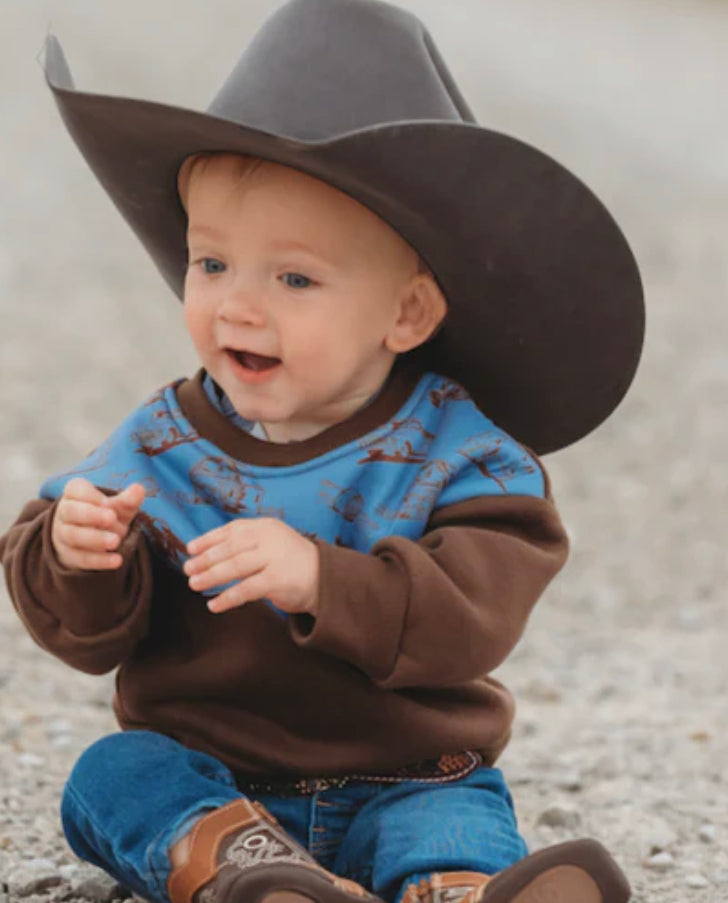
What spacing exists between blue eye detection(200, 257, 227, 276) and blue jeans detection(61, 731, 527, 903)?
28.9 inches

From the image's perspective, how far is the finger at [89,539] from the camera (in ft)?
8.37

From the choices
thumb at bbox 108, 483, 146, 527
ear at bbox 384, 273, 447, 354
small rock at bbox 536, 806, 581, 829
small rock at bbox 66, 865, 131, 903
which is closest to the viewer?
thumb at bbox 108, 483, 146, 527

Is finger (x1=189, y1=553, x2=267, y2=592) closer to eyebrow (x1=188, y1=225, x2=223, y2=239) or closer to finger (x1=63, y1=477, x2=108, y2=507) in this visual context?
finger (x1=63, y1=477, x2=108, y2=507)

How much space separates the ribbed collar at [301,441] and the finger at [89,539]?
0.29 m

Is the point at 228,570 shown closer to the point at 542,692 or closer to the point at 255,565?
the point at 255,565

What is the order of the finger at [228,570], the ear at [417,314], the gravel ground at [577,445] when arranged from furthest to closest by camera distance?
the gravel ground at [577,445], the ear at [417,314], the finger at [228,570]

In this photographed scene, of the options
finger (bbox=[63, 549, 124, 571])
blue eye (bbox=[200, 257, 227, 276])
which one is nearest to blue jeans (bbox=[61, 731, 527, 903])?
finger (bbox=[63, 549, 124, 571])

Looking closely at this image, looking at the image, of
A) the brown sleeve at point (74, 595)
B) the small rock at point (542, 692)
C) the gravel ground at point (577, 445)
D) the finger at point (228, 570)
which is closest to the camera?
the finger at point (228, 570)

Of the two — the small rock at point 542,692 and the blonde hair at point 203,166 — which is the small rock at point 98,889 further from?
the small rock at point 542,692

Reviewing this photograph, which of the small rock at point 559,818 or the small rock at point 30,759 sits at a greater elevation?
the small rock at point 559,818

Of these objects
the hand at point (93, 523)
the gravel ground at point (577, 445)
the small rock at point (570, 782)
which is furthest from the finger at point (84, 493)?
the small rock at point (570, 782)

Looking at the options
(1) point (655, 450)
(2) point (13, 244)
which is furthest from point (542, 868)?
(2) point (13, 244)

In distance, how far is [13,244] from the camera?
9.38 m

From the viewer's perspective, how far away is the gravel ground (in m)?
3.80
